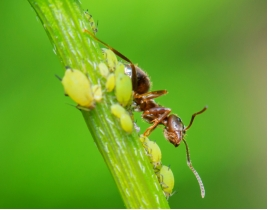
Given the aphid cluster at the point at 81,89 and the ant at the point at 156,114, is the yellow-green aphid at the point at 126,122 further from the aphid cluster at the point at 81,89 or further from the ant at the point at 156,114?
the ant at the point at 156,114

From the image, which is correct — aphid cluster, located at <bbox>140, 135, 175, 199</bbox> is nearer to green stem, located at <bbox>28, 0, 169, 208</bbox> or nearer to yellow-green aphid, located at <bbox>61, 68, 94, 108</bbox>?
green stem, located at <bbox>28, 0, 169, 208</bbox>

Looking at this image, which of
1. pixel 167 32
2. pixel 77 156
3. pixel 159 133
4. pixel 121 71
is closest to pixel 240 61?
pixel 167 32

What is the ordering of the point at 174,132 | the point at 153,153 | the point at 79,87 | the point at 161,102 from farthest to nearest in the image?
the point at 161,102
the point at 174,132
the point at 153,153
the point at 79,87

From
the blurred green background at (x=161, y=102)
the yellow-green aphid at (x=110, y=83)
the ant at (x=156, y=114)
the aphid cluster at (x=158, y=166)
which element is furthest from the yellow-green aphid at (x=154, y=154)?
the blurred green background at (x=161, y=102)

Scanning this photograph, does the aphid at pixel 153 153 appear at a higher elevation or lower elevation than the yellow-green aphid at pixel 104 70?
lower

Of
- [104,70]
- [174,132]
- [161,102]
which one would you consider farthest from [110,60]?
[161,102]

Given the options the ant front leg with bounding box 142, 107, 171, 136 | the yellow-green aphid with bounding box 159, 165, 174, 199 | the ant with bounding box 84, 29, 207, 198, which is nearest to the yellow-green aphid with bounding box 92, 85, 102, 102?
the yellow-green aphid with bounding box 159, 165, 174, 199

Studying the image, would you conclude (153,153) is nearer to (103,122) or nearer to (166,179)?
(166,179)
